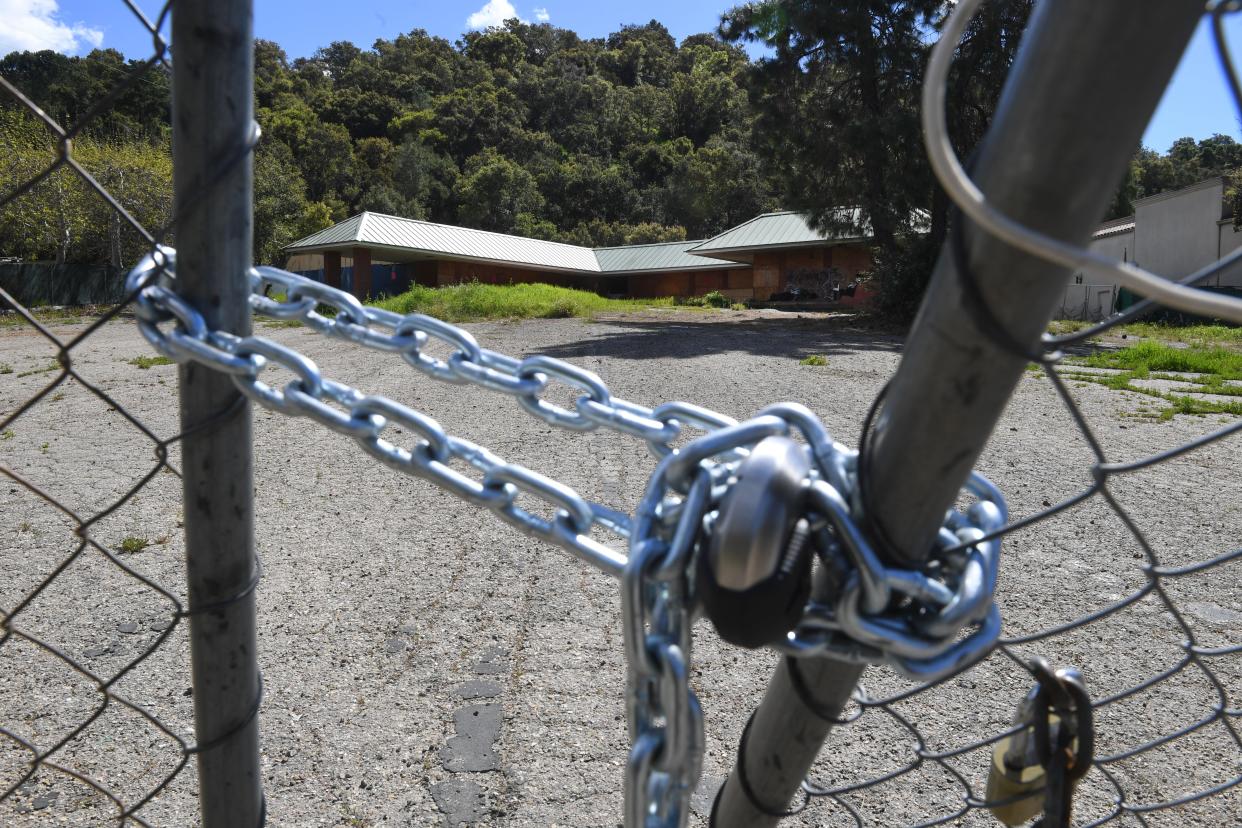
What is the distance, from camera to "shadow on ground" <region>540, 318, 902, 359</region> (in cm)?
1125

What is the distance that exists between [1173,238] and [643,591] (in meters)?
25.6

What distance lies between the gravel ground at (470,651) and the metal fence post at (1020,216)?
0.10 feet

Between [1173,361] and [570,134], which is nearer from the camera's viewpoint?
[1173,361]

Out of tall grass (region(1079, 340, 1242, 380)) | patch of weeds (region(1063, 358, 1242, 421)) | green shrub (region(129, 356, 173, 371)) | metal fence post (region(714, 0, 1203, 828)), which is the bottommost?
green shrub (region(129, 356, 173, 371))

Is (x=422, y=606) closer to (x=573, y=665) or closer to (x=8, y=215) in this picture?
(x=573, y=665)

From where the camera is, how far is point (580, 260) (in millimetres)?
32969

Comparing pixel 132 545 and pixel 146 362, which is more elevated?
pixel 132 545

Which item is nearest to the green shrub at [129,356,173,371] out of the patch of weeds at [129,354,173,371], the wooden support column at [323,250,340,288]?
the patch of weeds at [129,354,173,371]

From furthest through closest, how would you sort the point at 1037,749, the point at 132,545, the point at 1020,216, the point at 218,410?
the point at 132,545 → the point at 218,410 → the point at 1037,749 → the point at 1020,216

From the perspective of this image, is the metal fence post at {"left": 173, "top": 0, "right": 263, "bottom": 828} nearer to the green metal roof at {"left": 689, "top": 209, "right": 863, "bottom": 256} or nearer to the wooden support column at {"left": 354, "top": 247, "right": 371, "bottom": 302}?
the wooden support column at {"left": 354, "top": 247, "right": 371, "bottom": 302}

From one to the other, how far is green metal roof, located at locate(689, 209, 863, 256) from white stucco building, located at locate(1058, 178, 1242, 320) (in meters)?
8.37

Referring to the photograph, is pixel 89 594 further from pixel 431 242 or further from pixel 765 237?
pixel 765 237

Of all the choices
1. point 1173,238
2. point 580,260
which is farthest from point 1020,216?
point 580,260

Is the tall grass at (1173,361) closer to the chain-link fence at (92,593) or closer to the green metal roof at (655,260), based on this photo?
the chain-link fence at (92,593)
